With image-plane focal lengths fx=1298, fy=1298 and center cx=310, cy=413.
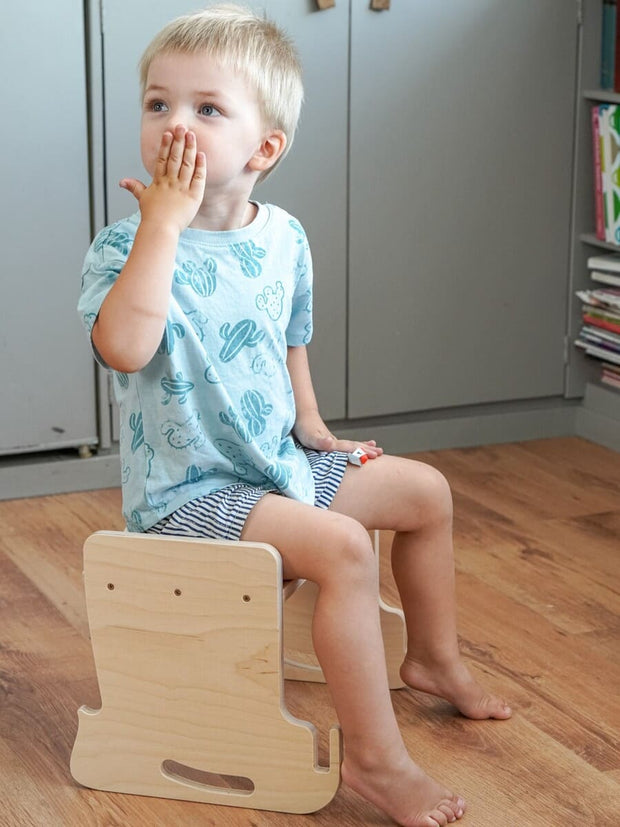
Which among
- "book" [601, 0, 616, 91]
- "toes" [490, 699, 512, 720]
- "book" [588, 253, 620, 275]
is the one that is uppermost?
"book" [601, 0, 616, 91]

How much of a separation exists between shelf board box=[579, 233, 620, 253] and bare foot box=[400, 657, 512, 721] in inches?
48.3

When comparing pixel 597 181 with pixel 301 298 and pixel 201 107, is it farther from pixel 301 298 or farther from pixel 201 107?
pixel 201 107

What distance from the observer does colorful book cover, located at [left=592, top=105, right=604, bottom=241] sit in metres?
2.49

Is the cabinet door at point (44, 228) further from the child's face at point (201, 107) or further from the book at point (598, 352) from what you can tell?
the book at point (598, 352)

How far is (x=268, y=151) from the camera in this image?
55.6 inches

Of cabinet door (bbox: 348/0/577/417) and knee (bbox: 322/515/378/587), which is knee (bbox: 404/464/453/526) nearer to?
knee (bbox: 322/515/378/587)

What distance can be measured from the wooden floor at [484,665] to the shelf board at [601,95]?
69 centimetres

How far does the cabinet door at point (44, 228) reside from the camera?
2086 millimetres

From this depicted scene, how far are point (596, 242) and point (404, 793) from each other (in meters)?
1.50

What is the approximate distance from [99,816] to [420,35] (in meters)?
1.54

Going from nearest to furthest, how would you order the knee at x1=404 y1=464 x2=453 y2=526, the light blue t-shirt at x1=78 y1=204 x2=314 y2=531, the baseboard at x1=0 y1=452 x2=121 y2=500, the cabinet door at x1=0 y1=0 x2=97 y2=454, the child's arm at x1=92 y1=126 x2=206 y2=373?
the child's arm at x1=92 y1=126 x2=206 y2=373 < the light blue t-shirt at x1=78 y1=204 x2=314 y2=531 < the knee at x1=404 y1=464 x2=453 y2=526 < the cabinet door at x1=0 y1=0 x2=97 y2=454 < the baseboard at x1=0 y1=452 x2=121 y2=500

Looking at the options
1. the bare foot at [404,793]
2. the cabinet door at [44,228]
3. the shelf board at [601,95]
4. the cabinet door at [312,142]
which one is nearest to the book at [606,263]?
the shelf board at [601,95]

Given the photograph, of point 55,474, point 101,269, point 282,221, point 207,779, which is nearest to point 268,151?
point 282,221

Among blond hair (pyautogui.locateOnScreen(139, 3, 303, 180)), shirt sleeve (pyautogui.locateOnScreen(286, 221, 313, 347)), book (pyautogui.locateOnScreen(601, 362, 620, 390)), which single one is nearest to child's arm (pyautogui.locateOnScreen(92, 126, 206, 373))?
blond hair (pyautogui.locateOnScreen(139, 3, 303, 180))
